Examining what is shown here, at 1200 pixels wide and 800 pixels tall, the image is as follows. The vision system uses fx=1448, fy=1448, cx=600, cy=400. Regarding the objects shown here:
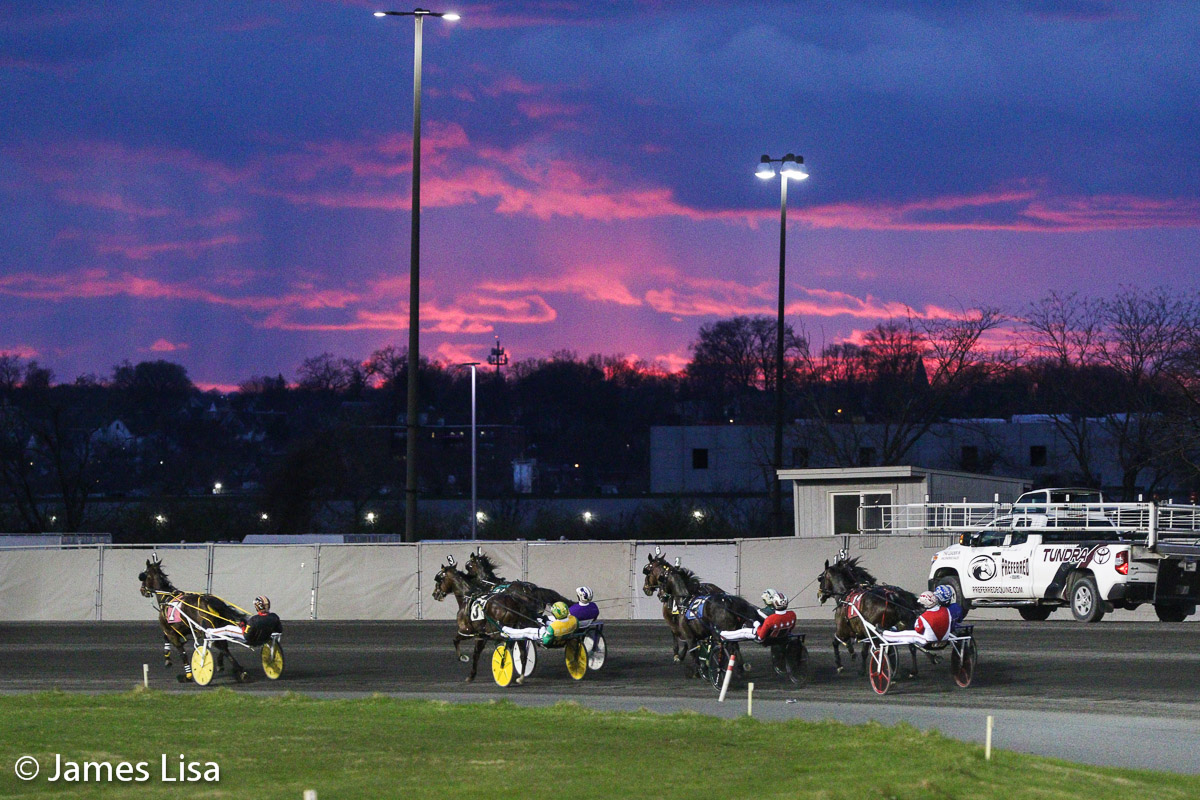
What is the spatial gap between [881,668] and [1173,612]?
40.9ft

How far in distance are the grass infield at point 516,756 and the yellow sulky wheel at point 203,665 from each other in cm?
400

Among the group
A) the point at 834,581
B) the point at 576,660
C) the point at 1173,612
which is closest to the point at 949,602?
the point at 834,581

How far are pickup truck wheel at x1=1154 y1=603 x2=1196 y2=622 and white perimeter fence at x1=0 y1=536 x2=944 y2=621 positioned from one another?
18.1ft

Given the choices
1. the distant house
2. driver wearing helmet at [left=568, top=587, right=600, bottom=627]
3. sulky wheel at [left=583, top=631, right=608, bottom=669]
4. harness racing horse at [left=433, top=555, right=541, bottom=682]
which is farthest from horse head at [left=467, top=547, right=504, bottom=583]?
the distant house

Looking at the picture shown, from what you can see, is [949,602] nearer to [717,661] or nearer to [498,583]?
[717,661]

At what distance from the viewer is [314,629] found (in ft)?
105

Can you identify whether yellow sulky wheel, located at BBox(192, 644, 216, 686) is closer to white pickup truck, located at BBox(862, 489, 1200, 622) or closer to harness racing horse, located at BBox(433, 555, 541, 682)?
harness racing horse, located at BBox(433, 555, 541, 682)

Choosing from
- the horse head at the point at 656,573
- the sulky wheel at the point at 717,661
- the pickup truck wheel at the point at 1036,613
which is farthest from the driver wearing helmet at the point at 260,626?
the pickup truck wheel at the point at 1036,613

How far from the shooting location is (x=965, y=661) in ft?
60.2

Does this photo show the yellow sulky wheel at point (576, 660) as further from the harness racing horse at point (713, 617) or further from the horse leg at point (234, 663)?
the horse leg at point (234, 663)

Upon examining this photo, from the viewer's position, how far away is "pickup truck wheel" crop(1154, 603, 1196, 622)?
27.7 m

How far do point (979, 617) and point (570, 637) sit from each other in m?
14.7

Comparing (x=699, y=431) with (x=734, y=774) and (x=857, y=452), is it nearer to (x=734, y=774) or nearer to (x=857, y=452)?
(x=857, y=452)

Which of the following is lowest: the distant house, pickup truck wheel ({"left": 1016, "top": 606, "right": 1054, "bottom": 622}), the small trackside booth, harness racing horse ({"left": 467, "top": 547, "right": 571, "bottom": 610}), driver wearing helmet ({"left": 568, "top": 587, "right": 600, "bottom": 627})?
pickup truck wheel ({"left": 1016, "top": 606, "right": 1054, "bottom": 622})
